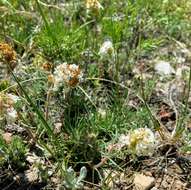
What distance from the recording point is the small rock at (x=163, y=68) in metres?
3.01

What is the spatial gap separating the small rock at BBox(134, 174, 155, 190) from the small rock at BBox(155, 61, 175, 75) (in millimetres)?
846

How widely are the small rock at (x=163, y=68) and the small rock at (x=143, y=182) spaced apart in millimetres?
846

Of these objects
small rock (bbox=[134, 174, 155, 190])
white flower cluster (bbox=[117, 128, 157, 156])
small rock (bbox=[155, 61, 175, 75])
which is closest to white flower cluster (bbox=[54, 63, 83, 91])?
white flower cluster (bbox=[117, 128, 157, 156])

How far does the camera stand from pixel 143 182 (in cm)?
232

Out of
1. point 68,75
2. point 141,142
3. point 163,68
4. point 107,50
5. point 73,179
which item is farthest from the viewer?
point 163,68

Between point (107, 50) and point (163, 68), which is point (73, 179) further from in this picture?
point (163, 68)

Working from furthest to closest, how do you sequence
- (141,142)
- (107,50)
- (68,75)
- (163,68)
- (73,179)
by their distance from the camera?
(163,68), (107,50), (68,75), (73,179), (141,142)

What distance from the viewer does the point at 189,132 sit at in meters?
2.59

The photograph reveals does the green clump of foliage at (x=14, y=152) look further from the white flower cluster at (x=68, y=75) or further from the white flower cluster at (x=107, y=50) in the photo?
the white flower cluster at (x=107, y=50)

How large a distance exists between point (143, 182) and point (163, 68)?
0.92 m

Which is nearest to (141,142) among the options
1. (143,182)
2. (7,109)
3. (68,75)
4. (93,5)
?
(143,182)

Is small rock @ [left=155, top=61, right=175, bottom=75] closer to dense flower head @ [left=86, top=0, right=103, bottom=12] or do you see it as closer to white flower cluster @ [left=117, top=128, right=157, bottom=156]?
dense flower head @ [left=86, top=0, right=103, bottom=12]

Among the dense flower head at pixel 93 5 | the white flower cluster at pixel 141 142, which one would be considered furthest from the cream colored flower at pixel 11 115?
the dense flower head at pixel 93 5

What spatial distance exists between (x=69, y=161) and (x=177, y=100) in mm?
792
